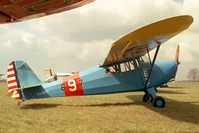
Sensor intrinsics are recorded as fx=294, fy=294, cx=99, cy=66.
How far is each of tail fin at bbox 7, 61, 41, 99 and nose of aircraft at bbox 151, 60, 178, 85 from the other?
5466mm

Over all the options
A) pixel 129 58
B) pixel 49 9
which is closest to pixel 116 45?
pixel 129 58

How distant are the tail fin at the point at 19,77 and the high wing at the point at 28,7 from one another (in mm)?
10508

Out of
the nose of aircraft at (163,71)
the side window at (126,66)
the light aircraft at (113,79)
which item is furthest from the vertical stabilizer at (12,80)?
the nose of aircraft at (163,71)

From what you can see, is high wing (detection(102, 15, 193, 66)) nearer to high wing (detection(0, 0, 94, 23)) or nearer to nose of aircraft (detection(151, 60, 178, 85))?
nose of aircraft (detection(151, 60, 178, 85))

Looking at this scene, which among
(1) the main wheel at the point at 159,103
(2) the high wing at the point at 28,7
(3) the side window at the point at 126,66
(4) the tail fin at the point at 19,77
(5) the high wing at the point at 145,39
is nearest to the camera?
(2) the high wing at the point at 28,7

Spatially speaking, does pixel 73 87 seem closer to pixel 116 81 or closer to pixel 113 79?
pixel 113 79

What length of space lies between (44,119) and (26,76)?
5.41 meters

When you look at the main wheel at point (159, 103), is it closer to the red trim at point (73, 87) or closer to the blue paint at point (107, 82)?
the blue paint at point (107, 82)

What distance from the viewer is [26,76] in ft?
45.2

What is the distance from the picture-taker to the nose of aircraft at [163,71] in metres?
13.0

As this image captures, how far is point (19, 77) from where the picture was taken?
44.4 ft

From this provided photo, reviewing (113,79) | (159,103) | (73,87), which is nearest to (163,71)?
(159,103)

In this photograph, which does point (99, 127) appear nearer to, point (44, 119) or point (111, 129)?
point (111, 129)

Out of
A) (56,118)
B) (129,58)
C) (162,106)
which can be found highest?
(129,58)
